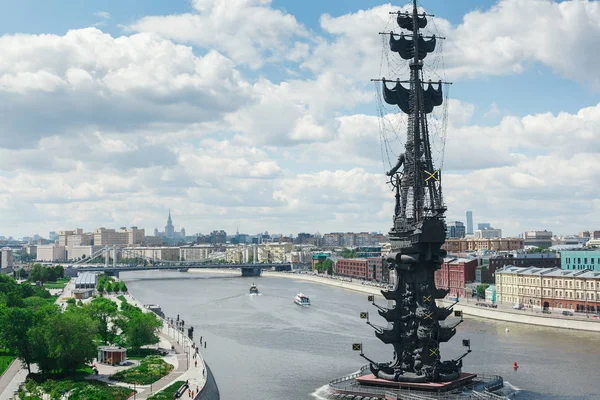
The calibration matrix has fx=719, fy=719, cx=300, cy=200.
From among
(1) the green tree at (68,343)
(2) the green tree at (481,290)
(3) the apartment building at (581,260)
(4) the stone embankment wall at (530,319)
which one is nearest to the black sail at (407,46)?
(1) the green tree at (68,343)

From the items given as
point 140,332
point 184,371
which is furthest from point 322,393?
point 140,332

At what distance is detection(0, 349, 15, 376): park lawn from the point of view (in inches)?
2271

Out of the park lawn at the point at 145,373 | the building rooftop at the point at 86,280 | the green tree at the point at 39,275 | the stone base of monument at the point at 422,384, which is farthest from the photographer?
the green tree at the point at 39,275

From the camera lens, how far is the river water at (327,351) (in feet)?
177

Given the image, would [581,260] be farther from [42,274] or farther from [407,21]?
[42,274]

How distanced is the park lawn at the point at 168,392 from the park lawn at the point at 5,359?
53.1 feet

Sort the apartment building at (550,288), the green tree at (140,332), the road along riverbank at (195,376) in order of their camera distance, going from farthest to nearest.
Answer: the apartment building at (550,288) → the green tree at (140,332) → the road along riverbank at (195,376)

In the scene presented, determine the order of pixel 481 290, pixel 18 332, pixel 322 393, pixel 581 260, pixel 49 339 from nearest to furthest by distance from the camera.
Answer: pixel 322 393
pixel 49 339
pixel 18 332
pixel 481 290
pixel 581 260

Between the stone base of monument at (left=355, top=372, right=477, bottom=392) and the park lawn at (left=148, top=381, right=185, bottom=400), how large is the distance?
39.9ft

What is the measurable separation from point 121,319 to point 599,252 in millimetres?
86294

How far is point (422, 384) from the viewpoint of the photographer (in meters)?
46.3

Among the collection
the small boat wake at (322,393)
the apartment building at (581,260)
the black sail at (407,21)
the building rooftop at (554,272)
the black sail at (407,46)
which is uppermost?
the black sail at (407,21)

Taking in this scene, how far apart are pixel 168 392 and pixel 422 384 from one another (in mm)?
16218

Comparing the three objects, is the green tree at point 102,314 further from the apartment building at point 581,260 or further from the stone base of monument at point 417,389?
the apartment building at point 581,260
